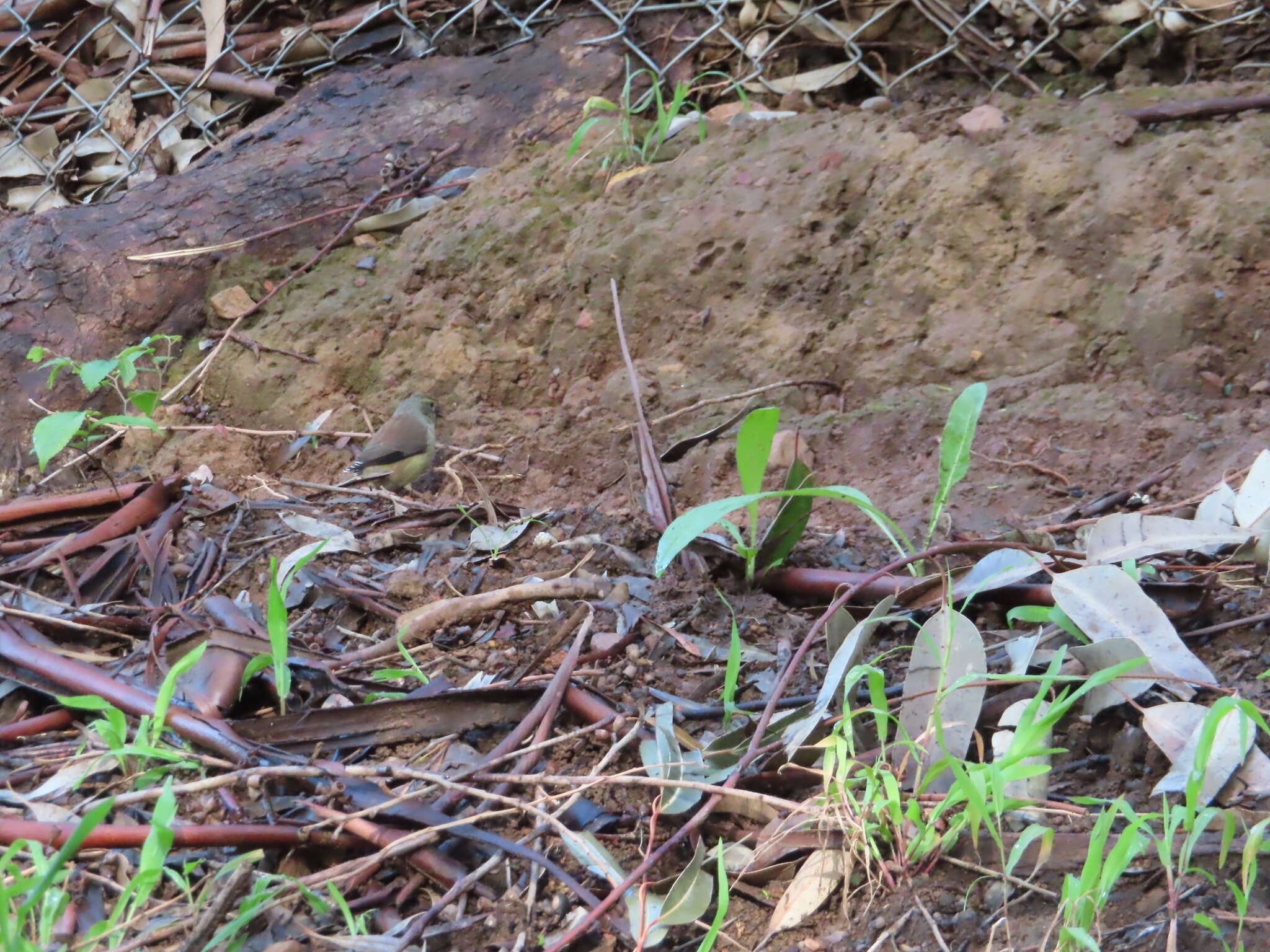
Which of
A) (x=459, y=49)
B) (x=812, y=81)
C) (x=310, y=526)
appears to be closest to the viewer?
(x=310, y=526)

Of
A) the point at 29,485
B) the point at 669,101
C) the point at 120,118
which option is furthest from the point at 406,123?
the point at 29,485

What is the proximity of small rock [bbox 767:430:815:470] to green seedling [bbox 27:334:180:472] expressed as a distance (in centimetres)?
169

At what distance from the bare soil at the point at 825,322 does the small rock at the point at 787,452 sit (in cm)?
4

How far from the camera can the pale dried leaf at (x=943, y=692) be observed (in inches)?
69.7

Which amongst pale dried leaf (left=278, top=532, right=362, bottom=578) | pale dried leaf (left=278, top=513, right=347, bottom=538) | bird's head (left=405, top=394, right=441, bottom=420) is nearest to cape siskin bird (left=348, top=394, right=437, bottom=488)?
bird's head (left=405, top=394, right=441, bottom=420)

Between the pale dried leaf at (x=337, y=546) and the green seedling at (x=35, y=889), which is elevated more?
the green seedling at (x=35, y=889)

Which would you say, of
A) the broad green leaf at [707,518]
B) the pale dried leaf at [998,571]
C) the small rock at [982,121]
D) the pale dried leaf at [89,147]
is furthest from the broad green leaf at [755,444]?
the pale dried leaf at [89,147]

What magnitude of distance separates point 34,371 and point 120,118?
1790mm

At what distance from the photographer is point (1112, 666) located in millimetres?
1839

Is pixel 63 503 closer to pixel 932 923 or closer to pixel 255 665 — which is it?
pixel 255 665

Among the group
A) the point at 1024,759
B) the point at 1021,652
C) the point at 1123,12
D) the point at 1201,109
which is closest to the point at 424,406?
the point at 1021,652

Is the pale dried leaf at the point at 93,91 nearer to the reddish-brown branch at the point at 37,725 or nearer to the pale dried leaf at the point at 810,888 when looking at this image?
the reddish-brown branch at the point at 37,725

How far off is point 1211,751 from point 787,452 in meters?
1.63

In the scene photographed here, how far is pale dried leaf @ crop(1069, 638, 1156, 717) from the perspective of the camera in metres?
1.82
